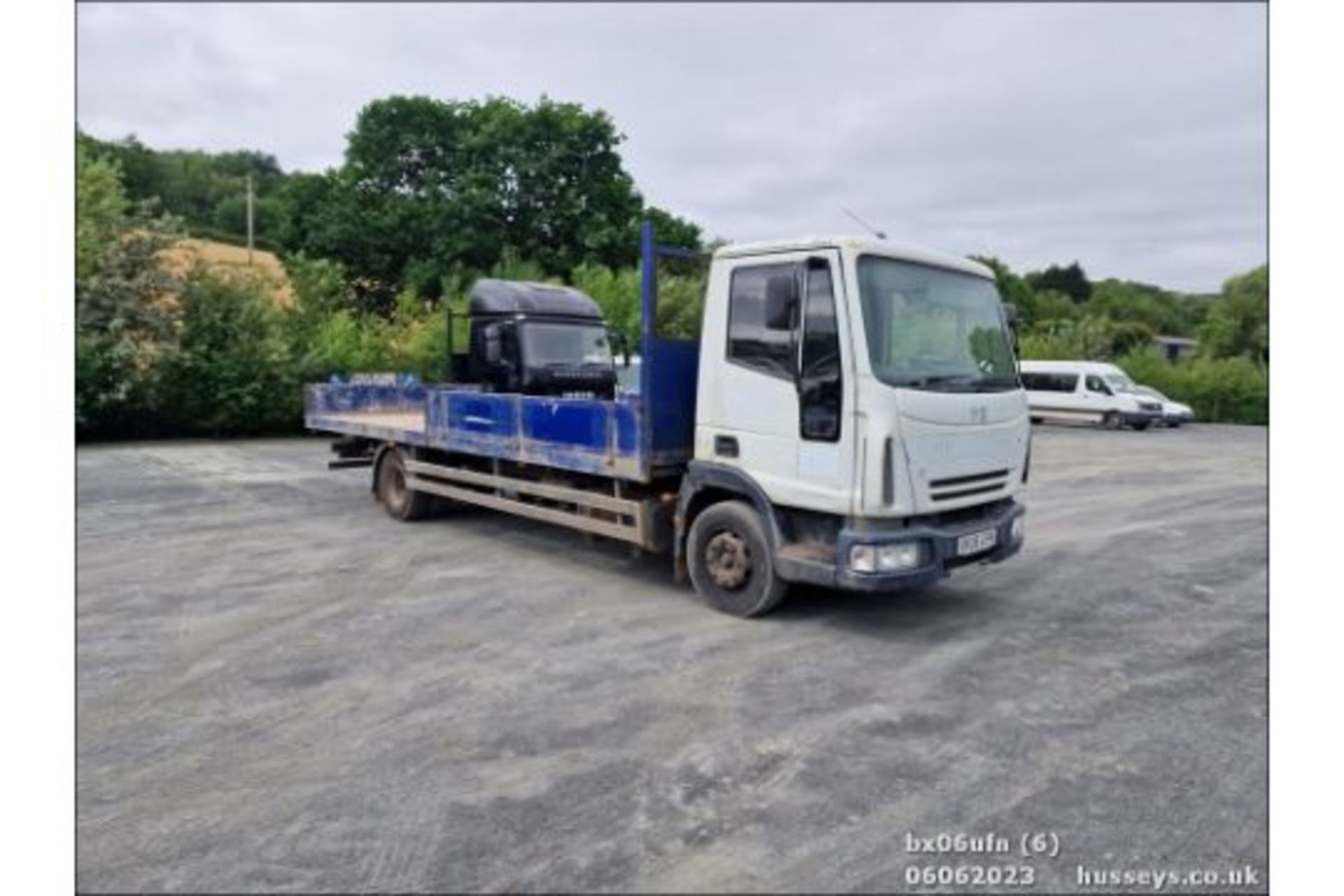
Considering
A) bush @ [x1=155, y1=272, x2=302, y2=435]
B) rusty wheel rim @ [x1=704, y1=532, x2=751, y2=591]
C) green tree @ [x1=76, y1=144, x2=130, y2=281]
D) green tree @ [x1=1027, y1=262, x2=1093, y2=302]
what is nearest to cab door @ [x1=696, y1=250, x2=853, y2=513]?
rusty wheel rim @ [x1=704, y1=532, x2=751, y2=591]

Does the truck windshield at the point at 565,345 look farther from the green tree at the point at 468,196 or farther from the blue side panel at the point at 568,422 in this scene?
the green tree at the point at 468,196

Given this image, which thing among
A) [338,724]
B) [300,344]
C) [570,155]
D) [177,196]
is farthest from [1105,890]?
[177,196]

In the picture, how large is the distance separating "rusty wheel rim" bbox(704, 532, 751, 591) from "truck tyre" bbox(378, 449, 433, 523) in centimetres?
435

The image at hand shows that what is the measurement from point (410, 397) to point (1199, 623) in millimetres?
7821

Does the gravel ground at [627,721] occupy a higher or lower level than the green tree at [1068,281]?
lower

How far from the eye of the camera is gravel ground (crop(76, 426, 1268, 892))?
321cm

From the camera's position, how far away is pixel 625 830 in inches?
131

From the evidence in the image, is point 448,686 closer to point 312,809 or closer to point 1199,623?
point 312,809

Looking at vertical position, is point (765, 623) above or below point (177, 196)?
below

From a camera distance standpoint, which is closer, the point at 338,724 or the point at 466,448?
the point at 338,724

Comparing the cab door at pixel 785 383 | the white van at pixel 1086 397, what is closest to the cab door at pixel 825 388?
the cab door at pixel 785 383

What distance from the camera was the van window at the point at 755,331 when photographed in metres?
5.58

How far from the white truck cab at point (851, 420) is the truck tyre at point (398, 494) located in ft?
14.0

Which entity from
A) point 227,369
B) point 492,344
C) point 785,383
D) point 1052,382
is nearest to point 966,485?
point 785,383
